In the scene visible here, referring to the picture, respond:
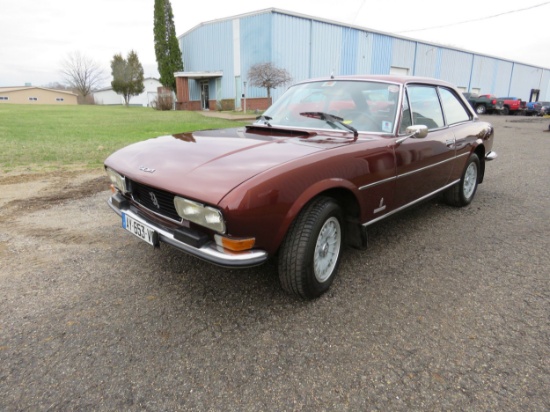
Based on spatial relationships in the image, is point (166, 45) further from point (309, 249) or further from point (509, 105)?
point (309, 249)

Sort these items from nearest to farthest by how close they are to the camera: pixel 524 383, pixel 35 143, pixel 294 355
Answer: pixel 524 383
pixel 294 355
pixel 35 143

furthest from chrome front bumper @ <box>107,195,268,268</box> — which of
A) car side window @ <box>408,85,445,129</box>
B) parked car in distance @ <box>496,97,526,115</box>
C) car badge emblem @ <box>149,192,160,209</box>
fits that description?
parked car in distance @ <box>496,97,526,115</box>

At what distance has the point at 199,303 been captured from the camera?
2.37 m

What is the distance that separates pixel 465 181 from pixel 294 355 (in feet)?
11.6

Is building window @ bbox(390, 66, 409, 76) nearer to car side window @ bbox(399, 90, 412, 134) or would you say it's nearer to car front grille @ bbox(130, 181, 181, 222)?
car side window @ bbox(399, 90, 412, 134)

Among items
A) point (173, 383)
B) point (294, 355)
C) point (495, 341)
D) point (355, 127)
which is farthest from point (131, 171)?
point (495, 341)

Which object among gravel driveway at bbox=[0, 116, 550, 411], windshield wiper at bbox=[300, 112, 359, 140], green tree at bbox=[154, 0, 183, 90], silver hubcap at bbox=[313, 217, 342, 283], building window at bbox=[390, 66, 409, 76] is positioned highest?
green tree at bbox=[154, 0, 183, 90]

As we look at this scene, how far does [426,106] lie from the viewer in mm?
3469

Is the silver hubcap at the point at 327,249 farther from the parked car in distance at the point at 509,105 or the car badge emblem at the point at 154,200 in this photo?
the parked car in distance at the point at 509,105

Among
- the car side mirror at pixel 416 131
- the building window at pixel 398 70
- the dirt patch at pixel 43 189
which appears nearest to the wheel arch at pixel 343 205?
the car side mirror at pixel 416 131

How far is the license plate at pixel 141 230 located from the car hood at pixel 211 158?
306mm

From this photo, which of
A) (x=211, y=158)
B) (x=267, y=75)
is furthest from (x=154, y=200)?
(x=267, y=75)

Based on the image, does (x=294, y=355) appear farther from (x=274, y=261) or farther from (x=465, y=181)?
(x=465, y=181)

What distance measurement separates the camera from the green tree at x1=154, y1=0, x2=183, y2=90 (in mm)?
33062
